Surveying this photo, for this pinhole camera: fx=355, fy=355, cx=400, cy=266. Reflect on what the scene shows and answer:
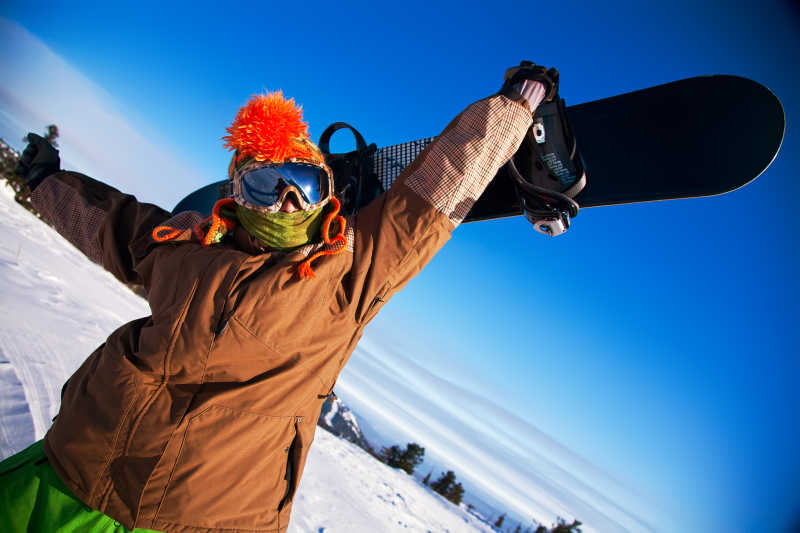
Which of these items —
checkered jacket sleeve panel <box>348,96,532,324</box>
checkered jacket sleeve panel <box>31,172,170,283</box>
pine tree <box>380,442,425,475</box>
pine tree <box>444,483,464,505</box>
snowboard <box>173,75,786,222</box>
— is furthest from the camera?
pine tree <box>444,483,464,505</box>

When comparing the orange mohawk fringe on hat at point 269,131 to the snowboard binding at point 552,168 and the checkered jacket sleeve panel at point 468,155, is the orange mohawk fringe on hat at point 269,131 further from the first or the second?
the snowboard binding at point 552,168

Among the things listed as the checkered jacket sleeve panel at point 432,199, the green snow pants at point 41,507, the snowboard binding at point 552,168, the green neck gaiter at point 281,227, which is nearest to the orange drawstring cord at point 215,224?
the green neck gaiter at point 281,227

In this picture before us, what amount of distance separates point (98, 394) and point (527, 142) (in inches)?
76.1

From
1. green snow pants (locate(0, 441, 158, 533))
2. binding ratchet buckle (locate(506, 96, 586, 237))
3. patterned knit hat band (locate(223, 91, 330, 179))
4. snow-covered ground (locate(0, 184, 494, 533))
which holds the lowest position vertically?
snow-covered ground (locate(0, 184, 494, 533))

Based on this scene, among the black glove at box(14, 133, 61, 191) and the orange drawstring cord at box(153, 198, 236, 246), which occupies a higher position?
the orange drawstring cord at box(153, 198, 236, 246)

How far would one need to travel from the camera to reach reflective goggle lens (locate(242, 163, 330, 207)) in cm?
138

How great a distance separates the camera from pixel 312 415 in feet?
4.66

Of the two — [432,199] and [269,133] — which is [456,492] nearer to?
[432,199]

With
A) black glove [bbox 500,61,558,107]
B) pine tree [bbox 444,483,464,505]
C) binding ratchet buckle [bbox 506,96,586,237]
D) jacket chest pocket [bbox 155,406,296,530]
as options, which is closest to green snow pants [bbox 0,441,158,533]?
jacket chest pocket [bbox 155,406,296,530]

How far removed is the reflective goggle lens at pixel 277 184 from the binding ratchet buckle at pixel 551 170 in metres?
0.87

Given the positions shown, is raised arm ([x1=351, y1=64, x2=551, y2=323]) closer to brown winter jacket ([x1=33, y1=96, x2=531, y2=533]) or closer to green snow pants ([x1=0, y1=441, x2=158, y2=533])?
brown winter jacket ([x1=33, y1=96, x2=531, y2=533])

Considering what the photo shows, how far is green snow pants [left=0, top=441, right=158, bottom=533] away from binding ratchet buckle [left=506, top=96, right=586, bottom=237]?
1936mm

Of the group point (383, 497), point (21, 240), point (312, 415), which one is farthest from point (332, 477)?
point (21, 240)

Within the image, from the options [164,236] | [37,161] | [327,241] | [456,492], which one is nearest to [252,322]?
[327,241]
